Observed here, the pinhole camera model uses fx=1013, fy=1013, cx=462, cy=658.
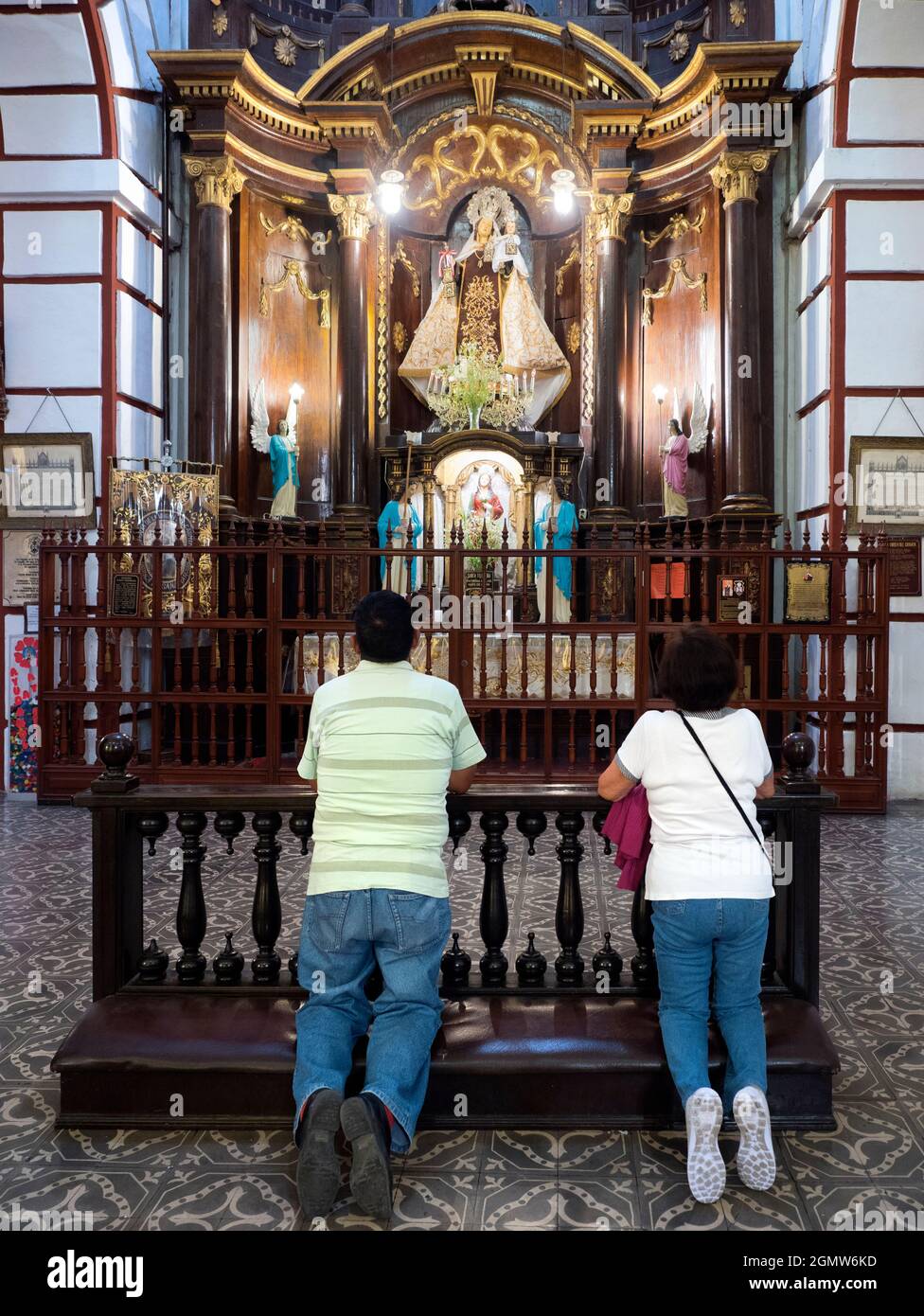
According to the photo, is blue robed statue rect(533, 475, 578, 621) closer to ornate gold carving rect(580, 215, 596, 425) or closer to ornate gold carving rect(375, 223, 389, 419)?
ornate gold carving rect(580, 215, 596, 425)

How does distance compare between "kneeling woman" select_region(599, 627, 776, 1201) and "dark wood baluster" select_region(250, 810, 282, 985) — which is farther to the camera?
"dark wood baluster" select_region(250, 810, 282, 985)

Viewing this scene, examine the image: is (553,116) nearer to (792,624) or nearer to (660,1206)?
(792,624)

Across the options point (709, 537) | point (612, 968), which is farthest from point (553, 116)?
point (612, 968)

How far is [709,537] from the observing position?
31.9ft

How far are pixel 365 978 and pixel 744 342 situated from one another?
8.35 m

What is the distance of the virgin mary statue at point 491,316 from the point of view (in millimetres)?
11508

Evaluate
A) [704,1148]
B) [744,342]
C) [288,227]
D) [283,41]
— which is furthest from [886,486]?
[283,41]

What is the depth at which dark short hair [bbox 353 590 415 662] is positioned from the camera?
9.04 feet

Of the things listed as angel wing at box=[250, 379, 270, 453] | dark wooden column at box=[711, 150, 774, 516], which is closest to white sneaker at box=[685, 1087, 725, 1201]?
dark wooden column at box=[711, 150, 774, 516]

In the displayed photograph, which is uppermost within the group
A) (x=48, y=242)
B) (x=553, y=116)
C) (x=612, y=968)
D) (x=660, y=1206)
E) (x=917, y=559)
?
(x=553, y=116)

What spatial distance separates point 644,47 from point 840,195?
3.98 meters

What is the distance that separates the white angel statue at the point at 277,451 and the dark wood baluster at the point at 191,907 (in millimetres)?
7546

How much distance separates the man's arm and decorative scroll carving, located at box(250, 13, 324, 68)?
1033 centimetres

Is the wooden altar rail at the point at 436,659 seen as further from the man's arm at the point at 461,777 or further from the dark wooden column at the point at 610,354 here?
the man's arm at the point at 461,777
